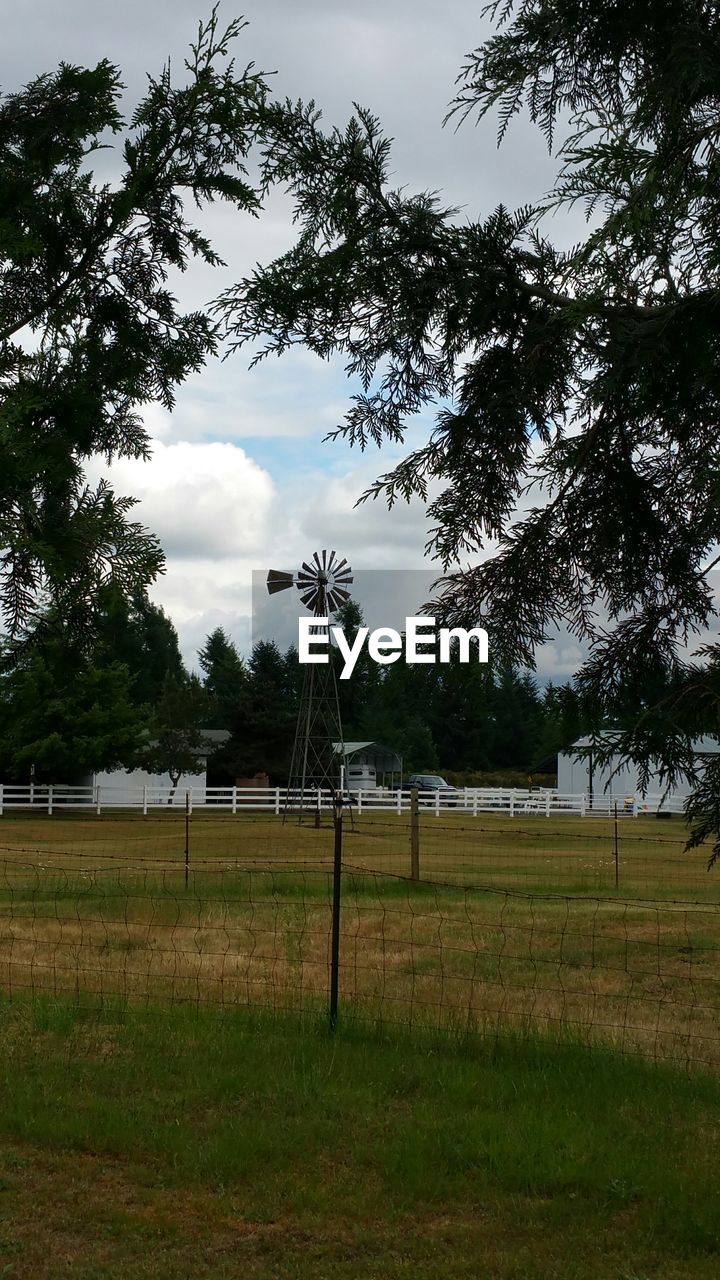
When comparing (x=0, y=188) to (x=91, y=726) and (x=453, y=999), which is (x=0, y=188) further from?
(x=91, y=726)

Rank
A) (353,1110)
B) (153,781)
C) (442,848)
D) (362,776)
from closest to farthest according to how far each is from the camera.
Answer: (353,1110)
(442,848)
(153,781)
(362,776)

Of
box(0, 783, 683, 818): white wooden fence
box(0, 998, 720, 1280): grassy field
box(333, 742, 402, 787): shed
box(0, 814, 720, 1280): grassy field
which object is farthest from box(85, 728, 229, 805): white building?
box(0, 998, 720, 1280): grassy field

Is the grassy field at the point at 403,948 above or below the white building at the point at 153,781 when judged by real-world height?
below

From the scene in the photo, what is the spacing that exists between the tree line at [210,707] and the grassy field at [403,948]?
216cm

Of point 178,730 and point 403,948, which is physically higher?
point 178,730

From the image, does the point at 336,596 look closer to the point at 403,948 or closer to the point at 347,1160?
the point at 403,948

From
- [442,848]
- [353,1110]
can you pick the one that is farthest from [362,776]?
[353,1110]

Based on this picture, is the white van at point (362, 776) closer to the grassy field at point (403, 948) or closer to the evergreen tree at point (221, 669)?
the evergreen tree at point (221, 669)

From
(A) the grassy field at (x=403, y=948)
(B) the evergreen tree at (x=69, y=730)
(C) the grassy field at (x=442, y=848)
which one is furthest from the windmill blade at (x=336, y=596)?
(A) the grassy field at (x=403, y=948)

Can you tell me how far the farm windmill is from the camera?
43094 mm

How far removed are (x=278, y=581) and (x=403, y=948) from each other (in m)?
35.2

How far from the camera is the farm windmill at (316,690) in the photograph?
141 feet

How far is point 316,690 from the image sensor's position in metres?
46.1

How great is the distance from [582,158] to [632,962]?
9315mm
